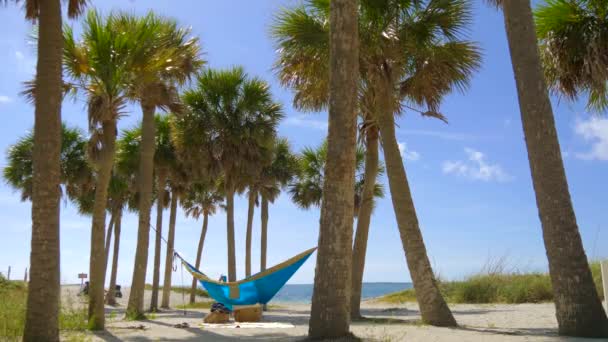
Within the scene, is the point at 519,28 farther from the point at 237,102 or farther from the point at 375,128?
the point at 237,102

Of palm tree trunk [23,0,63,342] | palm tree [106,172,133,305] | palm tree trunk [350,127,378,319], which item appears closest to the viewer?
palm tree trunk [23,0,63,342]

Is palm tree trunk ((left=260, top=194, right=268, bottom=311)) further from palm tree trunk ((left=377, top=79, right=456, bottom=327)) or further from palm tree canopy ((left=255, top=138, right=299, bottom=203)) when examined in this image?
palm tree trunk ((left=377, top=79, right=456, bottom=327))

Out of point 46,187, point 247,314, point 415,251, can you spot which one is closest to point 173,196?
point 247,314

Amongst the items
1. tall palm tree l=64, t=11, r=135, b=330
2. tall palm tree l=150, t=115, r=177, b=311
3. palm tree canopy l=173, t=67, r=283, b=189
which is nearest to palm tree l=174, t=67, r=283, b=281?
palm tree canopy l=173, t=67, r=283, b=189

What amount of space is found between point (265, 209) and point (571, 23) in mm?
17139

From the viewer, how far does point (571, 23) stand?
31.0ft

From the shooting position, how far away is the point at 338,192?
7.30m

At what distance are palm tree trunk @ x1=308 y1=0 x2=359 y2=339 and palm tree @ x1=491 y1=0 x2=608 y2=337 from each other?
7.53 ft

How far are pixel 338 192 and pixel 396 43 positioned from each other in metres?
4.46

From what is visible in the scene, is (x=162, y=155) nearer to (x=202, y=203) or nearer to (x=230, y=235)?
(x=230, y=235)

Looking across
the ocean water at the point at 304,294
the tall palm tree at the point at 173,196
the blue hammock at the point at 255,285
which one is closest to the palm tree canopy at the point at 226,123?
the tall palm tree at the point at 173,196

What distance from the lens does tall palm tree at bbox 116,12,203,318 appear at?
10648 mm

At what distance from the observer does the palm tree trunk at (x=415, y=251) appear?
949 cm

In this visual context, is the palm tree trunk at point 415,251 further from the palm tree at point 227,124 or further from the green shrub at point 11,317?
the palm tree at point 227,124
